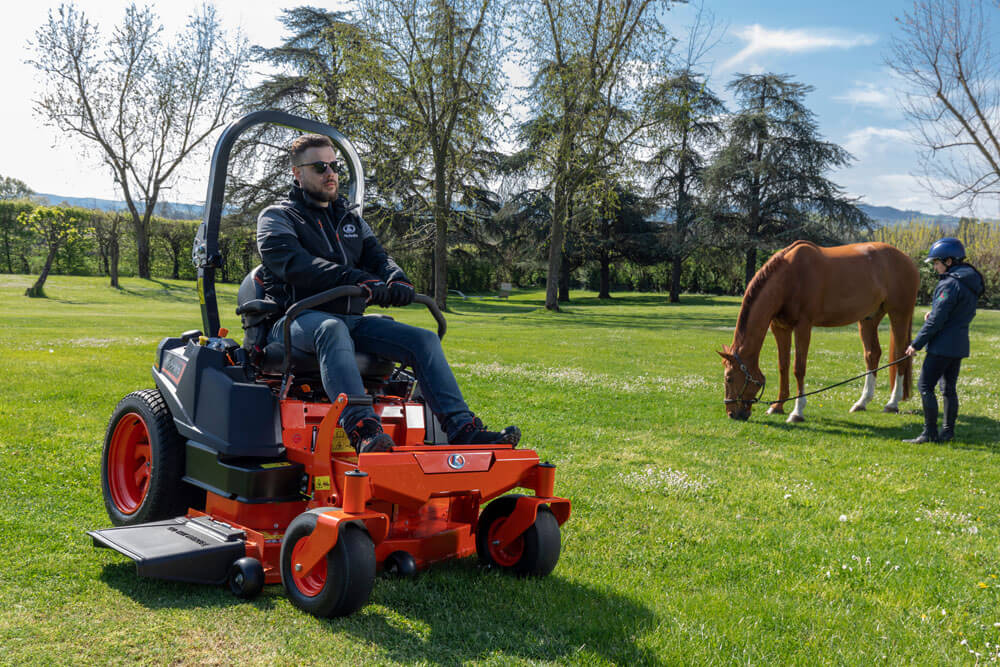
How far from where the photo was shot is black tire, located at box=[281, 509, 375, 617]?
3568mm

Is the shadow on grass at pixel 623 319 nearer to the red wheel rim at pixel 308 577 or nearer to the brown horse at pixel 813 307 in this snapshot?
the brown horse at pixel 813 307

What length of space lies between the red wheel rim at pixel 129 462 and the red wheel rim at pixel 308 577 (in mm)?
2121

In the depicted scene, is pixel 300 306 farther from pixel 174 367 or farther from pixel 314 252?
pixel 174 367

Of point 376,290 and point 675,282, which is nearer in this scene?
point 376,290

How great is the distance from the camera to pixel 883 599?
14.5 feet

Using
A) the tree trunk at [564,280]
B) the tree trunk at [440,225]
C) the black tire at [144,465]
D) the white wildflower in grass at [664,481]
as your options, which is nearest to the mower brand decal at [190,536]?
the black tire at [144,465]

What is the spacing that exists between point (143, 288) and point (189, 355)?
1567 inches

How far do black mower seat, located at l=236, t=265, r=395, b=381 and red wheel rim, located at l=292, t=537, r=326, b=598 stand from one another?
3.64 ft

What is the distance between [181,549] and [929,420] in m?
8.63

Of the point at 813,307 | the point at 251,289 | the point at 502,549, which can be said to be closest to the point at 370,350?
the point at 251,289

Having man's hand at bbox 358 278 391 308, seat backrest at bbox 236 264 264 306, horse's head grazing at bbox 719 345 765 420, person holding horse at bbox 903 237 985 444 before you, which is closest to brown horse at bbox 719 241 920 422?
horse's head grazing at bbox 719 345 765 420

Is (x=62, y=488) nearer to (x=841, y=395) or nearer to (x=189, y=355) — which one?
(x=189, y=355)

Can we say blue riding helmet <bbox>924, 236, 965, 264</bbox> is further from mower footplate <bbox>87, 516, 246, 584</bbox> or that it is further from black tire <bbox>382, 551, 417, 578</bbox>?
mower footplate <bbox>87, 516, 246, 584</bbox>

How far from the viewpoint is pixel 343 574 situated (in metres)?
3.56
